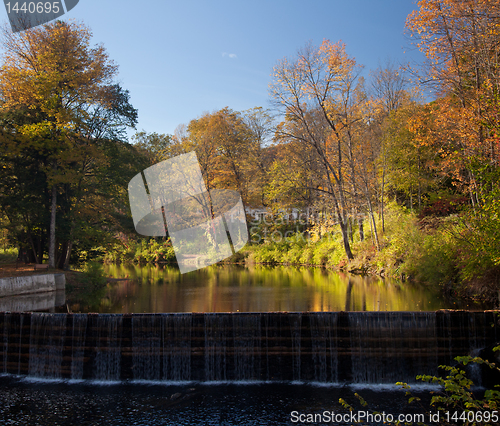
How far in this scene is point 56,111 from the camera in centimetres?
1945

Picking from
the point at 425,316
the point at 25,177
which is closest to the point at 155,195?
the point at 25,177

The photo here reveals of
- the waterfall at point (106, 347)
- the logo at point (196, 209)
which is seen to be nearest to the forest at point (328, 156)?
the logo at point (196, 209)

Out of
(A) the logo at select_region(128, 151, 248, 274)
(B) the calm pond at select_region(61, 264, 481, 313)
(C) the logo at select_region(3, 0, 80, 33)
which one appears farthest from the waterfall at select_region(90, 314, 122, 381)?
(A) the logo at select_region(128, 151, 248, 274)

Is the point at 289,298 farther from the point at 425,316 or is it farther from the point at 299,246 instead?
the point at 299,246

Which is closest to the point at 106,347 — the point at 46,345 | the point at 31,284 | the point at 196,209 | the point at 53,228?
the point at 46,345

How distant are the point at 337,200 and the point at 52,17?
19058 mm

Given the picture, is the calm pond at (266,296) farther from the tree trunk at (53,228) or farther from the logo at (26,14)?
the logo at (26,14)

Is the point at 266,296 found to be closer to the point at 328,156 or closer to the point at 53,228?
the point at 53,228

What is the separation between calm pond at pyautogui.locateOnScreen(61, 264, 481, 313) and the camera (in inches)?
509

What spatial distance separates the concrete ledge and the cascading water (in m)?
6.24

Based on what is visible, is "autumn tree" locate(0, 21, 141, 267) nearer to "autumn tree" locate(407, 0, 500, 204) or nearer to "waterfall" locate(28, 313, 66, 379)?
"waterfall" locate(28, 313, 66, 379)

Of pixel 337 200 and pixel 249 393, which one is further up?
pixel 337 200

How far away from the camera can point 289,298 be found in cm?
1477

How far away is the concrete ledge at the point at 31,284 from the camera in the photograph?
50.8 ft
